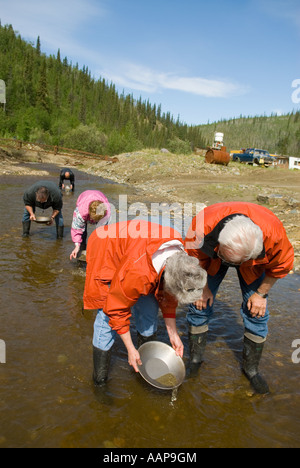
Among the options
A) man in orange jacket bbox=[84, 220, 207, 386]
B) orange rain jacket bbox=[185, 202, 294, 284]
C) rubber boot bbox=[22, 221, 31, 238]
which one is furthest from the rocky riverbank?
rubber boot bbox=[22, 221, 31, 238]

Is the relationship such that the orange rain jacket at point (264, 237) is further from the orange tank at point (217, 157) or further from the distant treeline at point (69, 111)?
the distant treeline at point (69, 111)

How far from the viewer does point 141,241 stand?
6.88 feet

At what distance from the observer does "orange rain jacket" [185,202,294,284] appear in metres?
2.19

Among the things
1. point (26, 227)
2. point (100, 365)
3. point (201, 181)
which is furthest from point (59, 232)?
point (201, 181)

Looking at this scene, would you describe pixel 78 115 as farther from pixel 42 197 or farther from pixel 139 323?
pixel 139 323

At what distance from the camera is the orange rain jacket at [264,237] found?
86.2 inches

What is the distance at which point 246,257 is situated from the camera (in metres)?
2.03

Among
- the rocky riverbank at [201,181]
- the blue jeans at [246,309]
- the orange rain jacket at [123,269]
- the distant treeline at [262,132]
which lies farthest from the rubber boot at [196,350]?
the distant treeline at [262,132]

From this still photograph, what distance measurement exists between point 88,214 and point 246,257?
2.91 metres

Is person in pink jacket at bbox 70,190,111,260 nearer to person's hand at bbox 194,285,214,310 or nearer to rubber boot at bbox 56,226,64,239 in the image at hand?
person's hand at bbox 194,285,214,310

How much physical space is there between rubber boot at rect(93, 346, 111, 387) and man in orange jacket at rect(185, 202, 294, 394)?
85cm

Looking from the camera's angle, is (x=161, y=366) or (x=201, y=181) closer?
(x=161, y=366)
